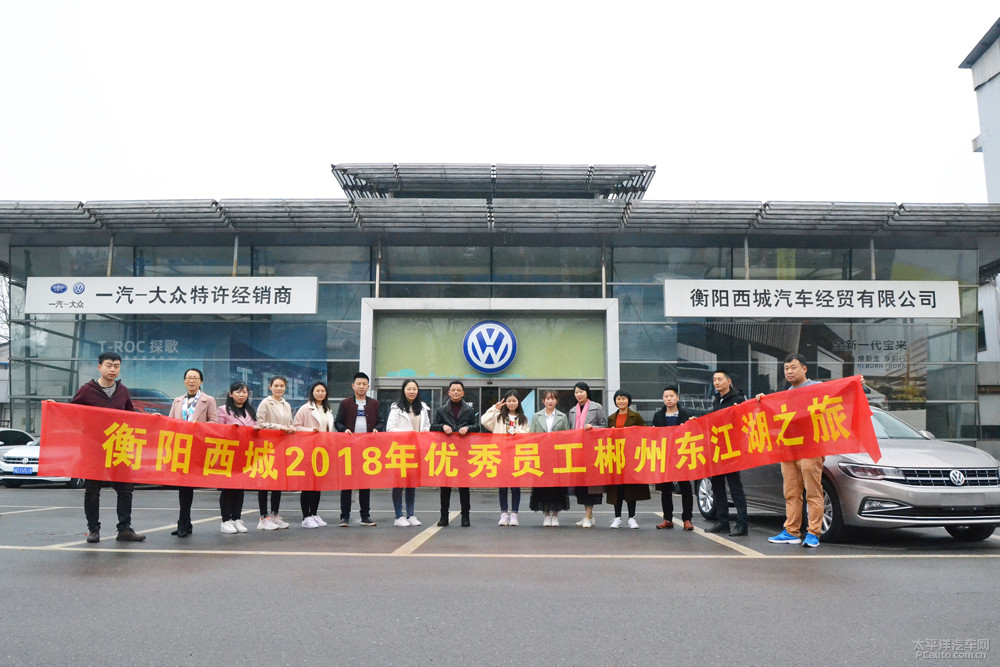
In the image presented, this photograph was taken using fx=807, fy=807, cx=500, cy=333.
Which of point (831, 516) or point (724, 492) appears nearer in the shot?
point (831, 516)

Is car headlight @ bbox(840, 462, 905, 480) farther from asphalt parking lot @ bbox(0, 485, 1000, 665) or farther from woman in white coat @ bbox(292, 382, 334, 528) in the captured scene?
woman in white coat @ bbox(292, 382, 334, 528)

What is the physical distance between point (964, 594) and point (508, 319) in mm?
16232

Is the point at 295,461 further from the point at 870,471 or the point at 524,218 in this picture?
the point at 524,218

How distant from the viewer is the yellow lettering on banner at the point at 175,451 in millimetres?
9188

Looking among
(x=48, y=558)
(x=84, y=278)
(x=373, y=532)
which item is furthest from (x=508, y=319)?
(x=48, y=558)

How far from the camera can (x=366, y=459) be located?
10.1m

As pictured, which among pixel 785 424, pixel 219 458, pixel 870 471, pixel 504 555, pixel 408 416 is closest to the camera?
pixel 504 555

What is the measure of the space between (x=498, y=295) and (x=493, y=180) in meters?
3.41

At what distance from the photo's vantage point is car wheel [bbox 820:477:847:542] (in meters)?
8.30

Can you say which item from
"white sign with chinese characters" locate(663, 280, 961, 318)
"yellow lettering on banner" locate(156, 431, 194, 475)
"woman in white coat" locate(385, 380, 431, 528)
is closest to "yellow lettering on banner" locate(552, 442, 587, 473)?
"woman in white coat" locate(385, 380, 431, 528)

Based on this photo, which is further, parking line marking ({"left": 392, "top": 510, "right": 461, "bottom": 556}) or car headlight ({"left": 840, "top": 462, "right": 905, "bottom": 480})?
car headlight ({"left": 840, "top": 462, "right": 905, "bottom": 480})

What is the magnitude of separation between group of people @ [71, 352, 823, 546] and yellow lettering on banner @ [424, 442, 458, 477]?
21cm

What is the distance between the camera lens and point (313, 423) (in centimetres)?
1034

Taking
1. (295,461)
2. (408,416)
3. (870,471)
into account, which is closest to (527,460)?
(408,416)
